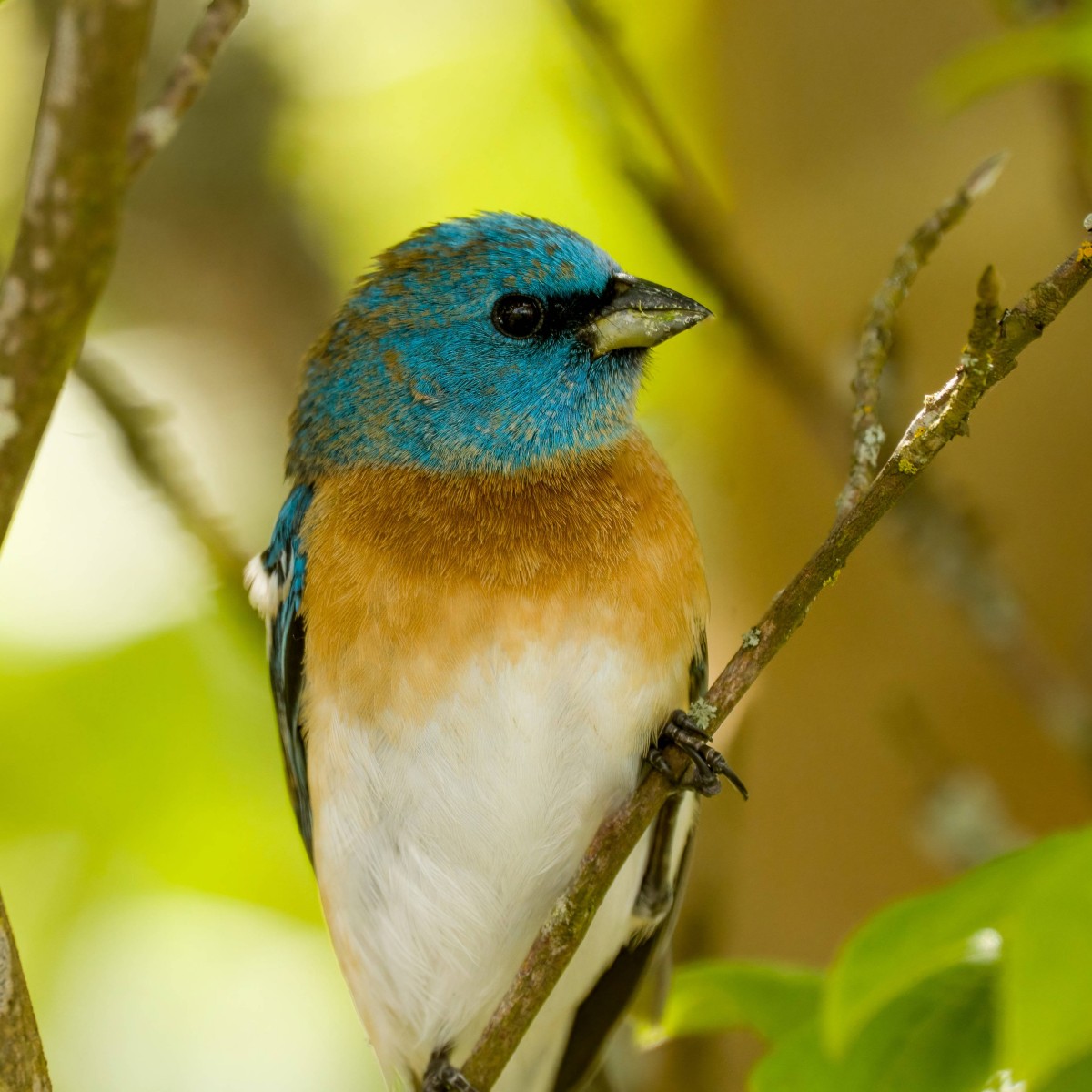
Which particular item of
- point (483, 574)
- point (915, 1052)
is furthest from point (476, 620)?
point (915, 1052)

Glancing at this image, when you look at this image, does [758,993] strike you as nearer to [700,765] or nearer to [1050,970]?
[700,765]

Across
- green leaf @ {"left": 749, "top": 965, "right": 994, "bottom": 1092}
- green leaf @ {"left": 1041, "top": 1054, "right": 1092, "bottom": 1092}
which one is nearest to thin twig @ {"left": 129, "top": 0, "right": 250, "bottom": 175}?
green leaf @ {"left": 749, "top": 965, "right": 994, "bottom": 1092}

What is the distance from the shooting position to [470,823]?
3.15 metres

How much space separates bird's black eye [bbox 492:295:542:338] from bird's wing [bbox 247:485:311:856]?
667 mm

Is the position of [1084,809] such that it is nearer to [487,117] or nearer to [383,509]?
[383,509]

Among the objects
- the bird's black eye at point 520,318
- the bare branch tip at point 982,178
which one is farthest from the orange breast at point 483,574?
the bare branch tip at point 982,178

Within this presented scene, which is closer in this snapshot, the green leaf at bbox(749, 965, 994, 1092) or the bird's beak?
the green leaf at bbox(749, 965, 994, 1092)

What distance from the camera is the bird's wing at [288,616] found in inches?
131

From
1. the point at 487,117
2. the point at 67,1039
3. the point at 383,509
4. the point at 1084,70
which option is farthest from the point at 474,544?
the point at 487,117

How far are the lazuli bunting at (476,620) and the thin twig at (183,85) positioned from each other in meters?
1.38

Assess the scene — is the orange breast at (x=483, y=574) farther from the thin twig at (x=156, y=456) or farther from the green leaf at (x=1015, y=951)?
the green leaf at (x=1015, y=951)

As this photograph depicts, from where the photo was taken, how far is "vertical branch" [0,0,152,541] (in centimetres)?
156

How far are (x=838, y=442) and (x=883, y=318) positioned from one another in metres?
1.64

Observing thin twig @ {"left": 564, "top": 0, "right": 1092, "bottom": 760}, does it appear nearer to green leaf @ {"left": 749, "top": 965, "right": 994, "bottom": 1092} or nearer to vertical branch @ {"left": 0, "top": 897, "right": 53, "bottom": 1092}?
green leaf @ {"left": 749, "top": 965, "right": 994, "bottom": 1092}
